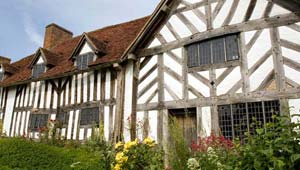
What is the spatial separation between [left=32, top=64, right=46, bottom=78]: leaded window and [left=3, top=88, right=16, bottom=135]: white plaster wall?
5.75ft

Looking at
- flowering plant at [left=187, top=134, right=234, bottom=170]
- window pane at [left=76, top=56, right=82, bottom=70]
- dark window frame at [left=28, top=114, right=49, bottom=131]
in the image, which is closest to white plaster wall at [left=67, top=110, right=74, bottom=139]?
dark window frame at [left=28, top=114, right=49, bottom=131]

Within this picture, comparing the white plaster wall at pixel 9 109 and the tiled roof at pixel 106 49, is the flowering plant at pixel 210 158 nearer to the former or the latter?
the tiled roof at pixel 106 49

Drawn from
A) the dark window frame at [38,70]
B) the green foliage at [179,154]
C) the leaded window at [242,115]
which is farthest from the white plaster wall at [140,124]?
the dark window frame at [38,70]

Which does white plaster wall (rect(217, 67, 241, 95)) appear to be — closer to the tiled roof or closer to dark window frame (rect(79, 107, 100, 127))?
the tiled roof

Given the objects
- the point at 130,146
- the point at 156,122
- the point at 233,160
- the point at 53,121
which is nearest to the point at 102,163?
the point at 130,146

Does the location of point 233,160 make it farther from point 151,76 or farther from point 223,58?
point 151,76

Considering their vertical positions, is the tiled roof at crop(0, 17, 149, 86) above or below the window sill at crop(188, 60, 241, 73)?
above

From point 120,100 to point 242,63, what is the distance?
4474 mm

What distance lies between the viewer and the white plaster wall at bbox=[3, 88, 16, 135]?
15097 millimetres

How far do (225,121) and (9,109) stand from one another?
12563mm

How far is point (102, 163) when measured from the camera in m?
6.18

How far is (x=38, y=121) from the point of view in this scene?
13633 millimetres

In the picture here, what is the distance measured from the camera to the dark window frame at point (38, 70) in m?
14.5

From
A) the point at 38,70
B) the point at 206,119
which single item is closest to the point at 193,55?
the point at 206,119
